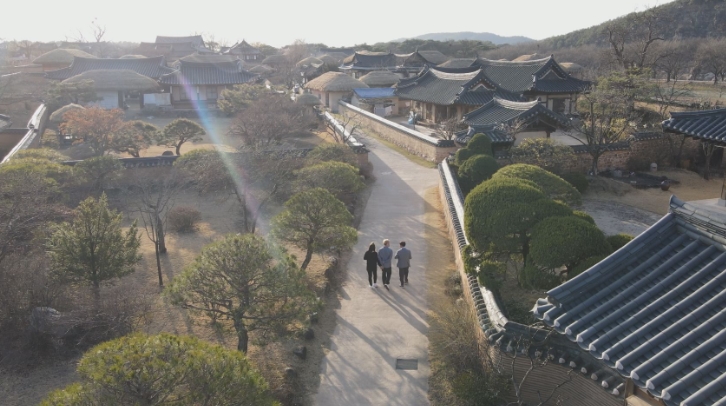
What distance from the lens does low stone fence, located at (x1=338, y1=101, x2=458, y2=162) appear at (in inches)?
953

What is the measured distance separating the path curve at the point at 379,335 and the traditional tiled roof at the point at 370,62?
45300mm

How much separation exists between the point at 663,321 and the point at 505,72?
106 ft

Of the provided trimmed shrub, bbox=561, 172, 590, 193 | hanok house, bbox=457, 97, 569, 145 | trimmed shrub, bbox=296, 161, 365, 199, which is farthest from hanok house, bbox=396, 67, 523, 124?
trimmed shrub, bbox=296, 161, 365, 199

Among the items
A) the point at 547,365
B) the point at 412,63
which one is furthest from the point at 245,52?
the point at 547,365

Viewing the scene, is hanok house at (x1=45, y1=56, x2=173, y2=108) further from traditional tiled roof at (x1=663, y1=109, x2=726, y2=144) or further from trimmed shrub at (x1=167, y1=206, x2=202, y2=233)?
traditional tiled roof at (x1=663, y1=109, x2=726, y2=144)

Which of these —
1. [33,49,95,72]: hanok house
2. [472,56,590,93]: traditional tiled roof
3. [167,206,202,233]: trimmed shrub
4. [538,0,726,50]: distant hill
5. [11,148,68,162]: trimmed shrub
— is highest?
[538,0,726,50]: distant hill

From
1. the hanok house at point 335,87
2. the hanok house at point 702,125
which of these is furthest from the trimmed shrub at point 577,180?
the hanok house at point 335,87

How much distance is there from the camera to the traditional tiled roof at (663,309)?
4.89 m

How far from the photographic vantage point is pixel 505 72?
35.6 metres

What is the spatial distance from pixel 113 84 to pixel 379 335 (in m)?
34.2

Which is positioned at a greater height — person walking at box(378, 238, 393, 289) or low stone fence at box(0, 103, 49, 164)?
low stone fence at box(0, 103, 49, 164)

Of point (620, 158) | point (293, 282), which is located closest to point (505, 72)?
point (620, 158)

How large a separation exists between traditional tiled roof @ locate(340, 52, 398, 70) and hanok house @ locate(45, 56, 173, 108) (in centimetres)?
2125

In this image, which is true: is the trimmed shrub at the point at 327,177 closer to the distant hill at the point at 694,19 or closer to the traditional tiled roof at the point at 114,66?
the traditional tiled roof at the point at 114,66
